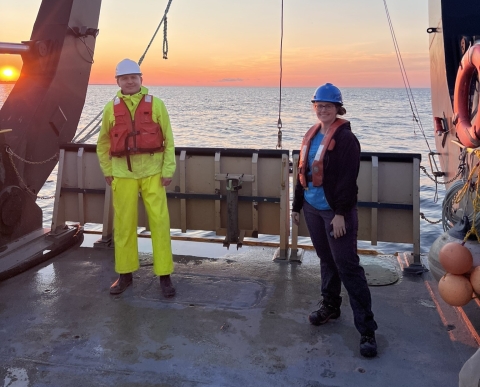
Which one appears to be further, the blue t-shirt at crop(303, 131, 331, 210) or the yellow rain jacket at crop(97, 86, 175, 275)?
the yellow rain jacket at crop(97, 86, 175, 275)

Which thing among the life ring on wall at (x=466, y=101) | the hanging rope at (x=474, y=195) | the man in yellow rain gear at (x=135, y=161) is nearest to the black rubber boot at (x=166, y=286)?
the man in yellow rain gear at (x=135, y=161)

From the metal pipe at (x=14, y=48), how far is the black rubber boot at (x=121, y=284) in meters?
2.91

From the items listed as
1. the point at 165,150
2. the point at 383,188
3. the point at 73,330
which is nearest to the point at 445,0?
the point at 383,188

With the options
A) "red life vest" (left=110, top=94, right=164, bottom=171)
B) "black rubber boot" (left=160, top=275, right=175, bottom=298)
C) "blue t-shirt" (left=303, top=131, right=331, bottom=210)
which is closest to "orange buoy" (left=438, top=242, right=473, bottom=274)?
"blue t-shirt" (left=303, top=131, right=331, bottom=210)

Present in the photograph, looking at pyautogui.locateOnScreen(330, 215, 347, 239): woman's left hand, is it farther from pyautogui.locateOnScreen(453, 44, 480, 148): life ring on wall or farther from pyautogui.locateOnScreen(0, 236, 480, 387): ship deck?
pyautogui.locateOnScreen(453, 44, 480, 148): life ring on wall

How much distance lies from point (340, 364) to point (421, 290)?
5.31 feet

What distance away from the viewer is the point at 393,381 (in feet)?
10.5

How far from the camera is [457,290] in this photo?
348cm

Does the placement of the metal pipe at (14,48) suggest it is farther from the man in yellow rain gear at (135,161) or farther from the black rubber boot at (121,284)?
the black rubber boot at (121,284)

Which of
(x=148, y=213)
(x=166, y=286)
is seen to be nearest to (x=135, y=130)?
(x=148, y=213)

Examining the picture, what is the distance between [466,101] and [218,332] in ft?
9.66

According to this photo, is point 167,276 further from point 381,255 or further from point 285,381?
point 381,255

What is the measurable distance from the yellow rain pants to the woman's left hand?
5.42ft

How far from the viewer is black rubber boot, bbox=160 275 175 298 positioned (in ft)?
14.7
